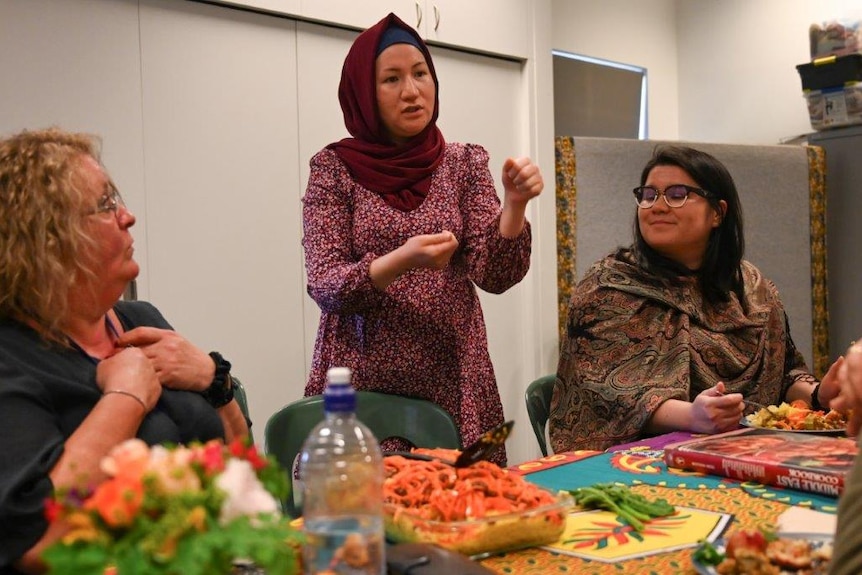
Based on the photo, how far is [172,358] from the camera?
1.49 m

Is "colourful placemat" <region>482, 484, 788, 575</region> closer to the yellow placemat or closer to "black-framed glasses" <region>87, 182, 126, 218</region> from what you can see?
the yellow placemat

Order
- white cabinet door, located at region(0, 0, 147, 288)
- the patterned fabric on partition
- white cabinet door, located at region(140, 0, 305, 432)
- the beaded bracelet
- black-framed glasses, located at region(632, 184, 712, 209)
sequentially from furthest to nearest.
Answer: the patterned fabric on partition, white cabinet door, located at region(140, 0, 305, 432), white cabinet door, located at region(0, 0, 147, 288), black-framed glasses, located at region(632, 184, 712, 209), the beaded bracelet

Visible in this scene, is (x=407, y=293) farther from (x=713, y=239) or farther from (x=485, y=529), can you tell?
(x=485, y=529)

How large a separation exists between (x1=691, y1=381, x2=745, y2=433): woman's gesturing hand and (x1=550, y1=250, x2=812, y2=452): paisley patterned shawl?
16 cm

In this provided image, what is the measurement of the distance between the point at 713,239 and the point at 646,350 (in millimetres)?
411

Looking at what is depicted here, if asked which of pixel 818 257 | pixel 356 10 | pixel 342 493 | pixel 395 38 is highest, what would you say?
pixel 356 10

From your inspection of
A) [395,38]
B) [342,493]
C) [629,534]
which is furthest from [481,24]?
[342,493]

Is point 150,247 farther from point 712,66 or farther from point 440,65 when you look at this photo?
point 712,66

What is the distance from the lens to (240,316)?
3.03m

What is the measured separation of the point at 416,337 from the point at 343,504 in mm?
1134

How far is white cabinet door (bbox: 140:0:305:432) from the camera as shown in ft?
9.29

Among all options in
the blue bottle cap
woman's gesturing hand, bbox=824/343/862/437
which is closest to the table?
woman's gesturing hand, bbox=824/343/862/437

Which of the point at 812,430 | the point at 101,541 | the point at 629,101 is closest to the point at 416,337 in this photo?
the point at 812,430

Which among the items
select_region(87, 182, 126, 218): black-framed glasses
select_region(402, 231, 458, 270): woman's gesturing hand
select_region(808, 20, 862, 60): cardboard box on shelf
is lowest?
select_region(402, 231, 458, 270): woman's gesturing hand
